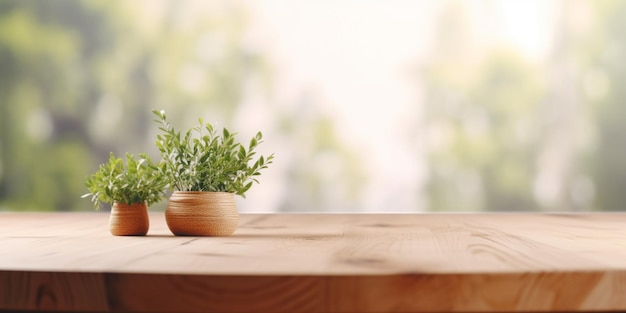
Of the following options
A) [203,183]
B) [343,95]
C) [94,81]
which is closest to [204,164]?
[203,183]

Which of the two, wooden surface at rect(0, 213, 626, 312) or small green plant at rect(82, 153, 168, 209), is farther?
small green plant at rect(82, 153, 168, 209)

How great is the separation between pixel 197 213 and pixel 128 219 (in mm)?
127

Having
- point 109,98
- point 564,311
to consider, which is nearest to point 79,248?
point 564,311

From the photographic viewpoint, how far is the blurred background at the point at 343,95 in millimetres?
3145

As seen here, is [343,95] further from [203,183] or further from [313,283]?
[313,283]

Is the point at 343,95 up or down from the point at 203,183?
up

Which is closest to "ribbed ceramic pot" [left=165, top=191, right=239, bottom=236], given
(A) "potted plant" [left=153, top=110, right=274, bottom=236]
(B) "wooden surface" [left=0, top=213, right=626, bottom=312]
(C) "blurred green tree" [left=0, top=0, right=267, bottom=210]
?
(A) "potted plant" [left=153, top=110, right=274, bottom=236]

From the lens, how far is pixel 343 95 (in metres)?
3.12

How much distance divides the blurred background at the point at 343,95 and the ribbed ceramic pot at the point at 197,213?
5.93ft

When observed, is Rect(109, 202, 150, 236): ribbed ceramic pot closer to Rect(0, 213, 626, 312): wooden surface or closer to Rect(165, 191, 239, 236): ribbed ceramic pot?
Rect(165, 191, 239, 236): ribbed ceramic pot

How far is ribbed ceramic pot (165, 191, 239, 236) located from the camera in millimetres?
1295

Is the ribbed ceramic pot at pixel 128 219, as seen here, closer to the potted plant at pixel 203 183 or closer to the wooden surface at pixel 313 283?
the potted plant at pixel 203 183

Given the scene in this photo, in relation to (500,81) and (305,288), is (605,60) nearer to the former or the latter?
(500,81)

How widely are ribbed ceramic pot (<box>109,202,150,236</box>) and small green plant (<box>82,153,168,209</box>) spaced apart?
10 mm
